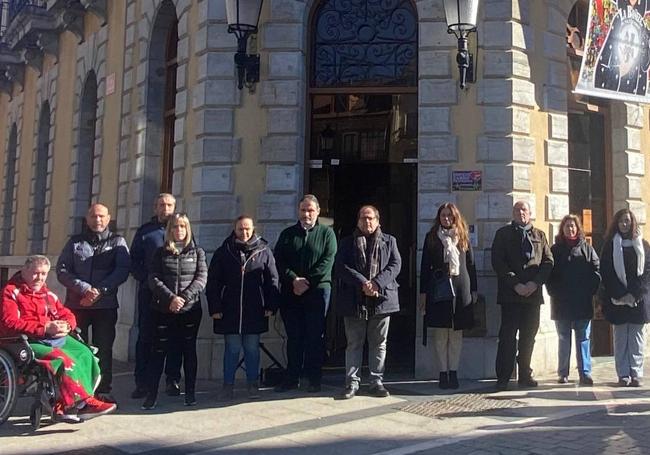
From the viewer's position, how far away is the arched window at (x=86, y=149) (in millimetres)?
14031

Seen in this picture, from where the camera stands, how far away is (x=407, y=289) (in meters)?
9.42

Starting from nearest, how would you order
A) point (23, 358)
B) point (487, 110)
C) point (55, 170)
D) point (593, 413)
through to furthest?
point (23, 358), point (593, 413), point (487, 110), point (55, 170)

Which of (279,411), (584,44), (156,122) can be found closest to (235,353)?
(279,411)

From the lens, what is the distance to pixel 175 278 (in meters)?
6.92

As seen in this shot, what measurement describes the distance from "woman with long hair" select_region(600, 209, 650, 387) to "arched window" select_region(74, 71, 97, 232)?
10.1m

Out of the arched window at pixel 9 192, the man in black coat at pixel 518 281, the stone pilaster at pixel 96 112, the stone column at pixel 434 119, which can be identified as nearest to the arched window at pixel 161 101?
the stone pilaster at pixel 96 112

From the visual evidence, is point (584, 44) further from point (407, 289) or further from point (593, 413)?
point (593, 413)

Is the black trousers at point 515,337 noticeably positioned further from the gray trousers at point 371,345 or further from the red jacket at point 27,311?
the red jacket at point 27,311

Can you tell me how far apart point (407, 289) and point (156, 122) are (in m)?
4.96

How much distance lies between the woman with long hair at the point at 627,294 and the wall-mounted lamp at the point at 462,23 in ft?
8.58

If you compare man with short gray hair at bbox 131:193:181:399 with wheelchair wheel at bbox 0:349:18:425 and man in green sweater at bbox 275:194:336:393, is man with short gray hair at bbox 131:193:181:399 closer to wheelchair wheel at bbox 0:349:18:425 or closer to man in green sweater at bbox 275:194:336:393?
man in green sweater at bbox 275:194:336:393

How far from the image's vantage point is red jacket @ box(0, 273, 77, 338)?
608 centimetres

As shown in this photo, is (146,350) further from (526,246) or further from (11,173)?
(11,173)

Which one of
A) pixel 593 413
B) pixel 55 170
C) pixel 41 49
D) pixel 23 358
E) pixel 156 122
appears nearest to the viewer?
pixel 23 358
